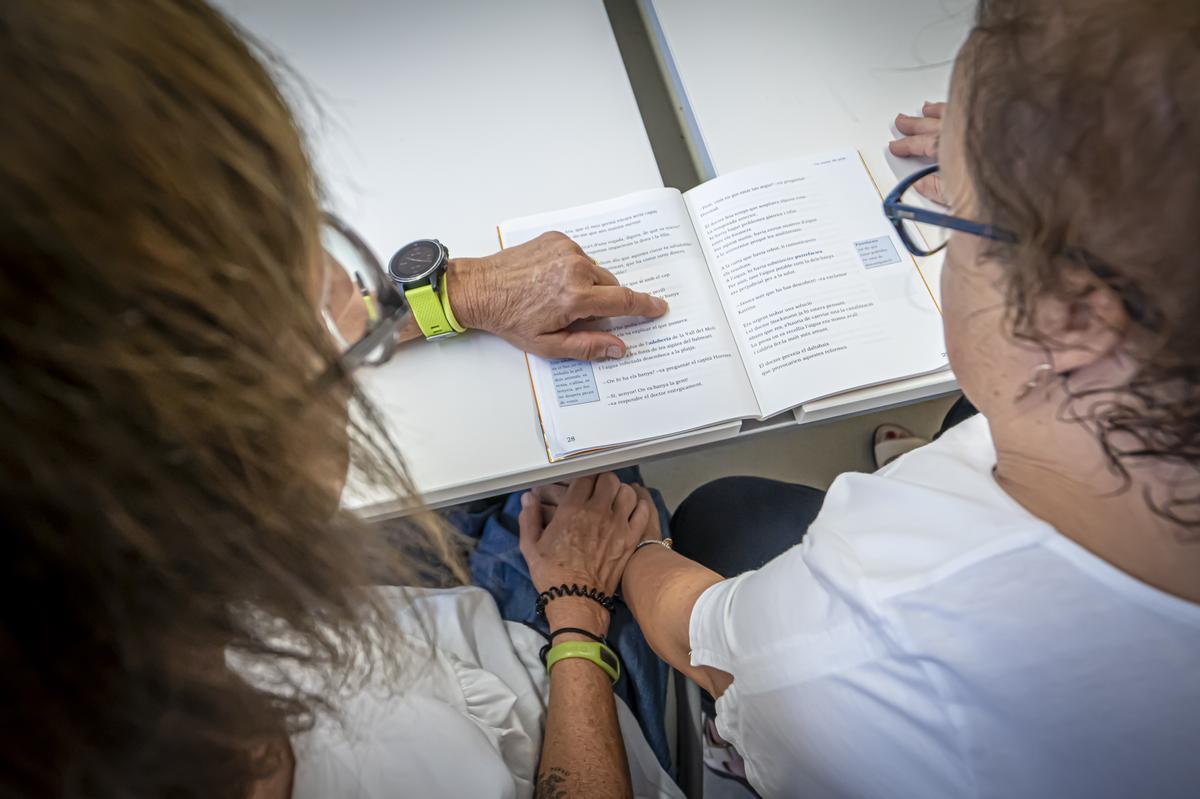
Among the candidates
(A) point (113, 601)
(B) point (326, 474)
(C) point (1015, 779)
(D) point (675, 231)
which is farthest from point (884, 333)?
(A) point (113, 601)

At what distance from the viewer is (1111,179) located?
360 mm

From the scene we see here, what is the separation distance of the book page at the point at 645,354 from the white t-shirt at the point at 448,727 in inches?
10.5

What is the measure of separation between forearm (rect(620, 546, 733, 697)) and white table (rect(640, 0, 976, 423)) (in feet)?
1.90

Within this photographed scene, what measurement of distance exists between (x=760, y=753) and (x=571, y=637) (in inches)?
11.7

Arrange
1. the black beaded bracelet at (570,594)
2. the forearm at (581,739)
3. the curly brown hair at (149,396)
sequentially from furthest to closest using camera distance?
the black beaded bracelet at (570,594), the forearm at (581,739), the curly brown hair at (149,396)

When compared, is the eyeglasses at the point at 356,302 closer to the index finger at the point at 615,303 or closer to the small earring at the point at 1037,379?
the index finger at the point at 615,303

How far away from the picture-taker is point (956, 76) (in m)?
0.50

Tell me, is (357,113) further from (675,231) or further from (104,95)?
(104,95)

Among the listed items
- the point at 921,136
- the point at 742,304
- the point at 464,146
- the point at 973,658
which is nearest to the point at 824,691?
the point at 973,658

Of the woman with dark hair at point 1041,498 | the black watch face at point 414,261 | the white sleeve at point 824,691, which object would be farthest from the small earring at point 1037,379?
the black watch face at point 414,261

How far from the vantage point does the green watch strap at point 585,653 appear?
797 mm

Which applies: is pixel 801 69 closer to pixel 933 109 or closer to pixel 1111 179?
pixel 933 109

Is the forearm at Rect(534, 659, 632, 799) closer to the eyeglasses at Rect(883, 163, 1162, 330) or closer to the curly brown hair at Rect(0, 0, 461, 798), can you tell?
the curly brown hair at Rect(0, 0, 461, 798)

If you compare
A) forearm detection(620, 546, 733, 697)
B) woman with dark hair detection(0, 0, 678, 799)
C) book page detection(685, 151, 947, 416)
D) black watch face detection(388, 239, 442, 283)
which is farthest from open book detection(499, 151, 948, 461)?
woman with dark hair detection(0, 0, 678, 799)
